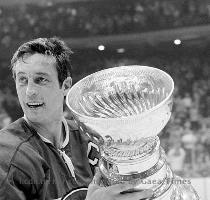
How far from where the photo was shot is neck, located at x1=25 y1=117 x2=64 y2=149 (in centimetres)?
88

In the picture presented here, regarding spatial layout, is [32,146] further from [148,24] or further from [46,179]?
[148,24]

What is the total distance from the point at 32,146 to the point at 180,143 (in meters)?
3.19

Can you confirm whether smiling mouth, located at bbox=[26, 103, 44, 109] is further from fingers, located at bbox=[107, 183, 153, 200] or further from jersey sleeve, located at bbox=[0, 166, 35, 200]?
fingers, located at bbox=[107, 183, 153, 200]

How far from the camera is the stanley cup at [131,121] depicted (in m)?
0.60

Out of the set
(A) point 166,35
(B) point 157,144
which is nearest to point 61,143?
(B) point 157,144

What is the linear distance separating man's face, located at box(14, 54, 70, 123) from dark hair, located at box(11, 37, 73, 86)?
0.01 metres

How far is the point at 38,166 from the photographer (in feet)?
2.51

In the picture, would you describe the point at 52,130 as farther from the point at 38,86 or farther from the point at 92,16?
the point at 92,16

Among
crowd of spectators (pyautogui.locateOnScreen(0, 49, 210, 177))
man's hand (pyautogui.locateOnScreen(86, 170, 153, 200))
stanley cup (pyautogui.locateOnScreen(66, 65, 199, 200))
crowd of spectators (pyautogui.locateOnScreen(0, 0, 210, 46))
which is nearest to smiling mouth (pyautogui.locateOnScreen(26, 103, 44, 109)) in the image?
stanley cup (pyautogui.locateOnScreen(66, 65, 199, 200))

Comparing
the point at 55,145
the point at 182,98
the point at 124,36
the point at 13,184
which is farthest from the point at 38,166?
the point at 124,36

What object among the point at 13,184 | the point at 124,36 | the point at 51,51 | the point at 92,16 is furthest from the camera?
the point at 92,16

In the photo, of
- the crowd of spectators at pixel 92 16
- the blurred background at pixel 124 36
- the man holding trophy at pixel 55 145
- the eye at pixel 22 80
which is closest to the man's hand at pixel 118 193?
the man holding trophy at pixel 55 145

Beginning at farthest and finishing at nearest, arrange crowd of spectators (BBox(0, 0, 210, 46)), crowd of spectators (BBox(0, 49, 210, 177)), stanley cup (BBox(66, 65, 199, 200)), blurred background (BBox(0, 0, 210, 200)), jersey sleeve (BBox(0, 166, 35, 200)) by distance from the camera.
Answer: crowd of spectators (BBox(0, 0, 210, 46)), blurred background (BBox(0, 0, 210, 200)), crowd of spectators (BBox(0, 49, 210, 177)), jersey sleeve (BBox(0, 166, 35, 200)), stanley cup (BBox(66, 65, 199, 200))

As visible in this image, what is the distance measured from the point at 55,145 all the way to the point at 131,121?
1.25ft
